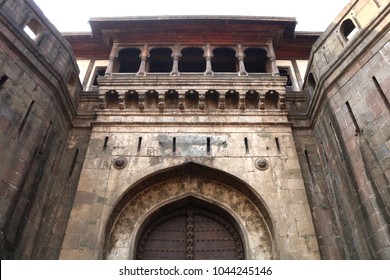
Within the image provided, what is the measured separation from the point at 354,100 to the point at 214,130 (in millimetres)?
3699

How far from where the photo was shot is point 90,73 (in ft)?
38.2

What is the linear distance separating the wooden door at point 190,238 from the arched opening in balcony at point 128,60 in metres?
5.98

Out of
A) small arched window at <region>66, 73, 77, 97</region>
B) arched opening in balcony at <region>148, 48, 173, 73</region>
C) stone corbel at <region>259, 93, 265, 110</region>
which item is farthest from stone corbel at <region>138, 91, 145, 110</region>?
stone corbel at <region>259, 93, 265, 110</region>

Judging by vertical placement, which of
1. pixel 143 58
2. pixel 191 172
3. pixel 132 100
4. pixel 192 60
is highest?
pixel 192 60

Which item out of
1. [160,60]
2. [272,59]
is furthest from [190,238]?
[160,60]

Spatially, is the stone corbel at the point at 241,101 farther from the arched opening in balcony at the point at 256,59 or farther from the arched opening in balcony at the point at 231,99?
the arched opening in balcony at the point at 256,59

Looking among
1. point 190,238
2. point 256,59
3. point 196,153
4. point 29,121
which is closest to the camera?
point 29,121

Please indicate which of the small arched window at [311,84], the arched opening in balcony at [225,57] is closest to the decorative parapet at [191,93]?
the small arched window at [311,84]

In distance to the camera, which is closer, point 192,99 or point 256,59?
point 192,99

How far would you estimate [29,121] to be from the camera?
7539mm

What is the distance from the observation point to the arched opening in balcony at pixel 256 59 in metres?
11.8

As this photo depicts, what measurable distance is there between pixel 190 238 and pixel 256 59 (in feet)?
22.9

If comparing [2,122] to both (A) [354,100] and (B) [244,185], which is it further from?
(A) [354,100]

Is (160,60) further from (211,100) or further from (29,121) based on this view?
(29,121)
